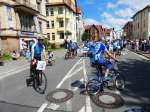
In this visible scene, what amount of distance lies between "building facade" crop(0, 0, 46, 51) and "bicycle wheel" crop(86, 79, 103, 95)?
25.6m

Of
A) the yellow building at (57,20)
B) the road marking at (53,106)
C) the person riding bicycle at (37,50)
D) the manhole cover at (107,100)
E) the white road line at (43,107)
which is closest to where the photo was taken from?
the white road line at (43,107)

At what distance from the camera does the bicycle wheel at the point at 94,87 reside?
30.0ft

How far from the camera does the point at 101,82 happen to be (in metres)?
9.22

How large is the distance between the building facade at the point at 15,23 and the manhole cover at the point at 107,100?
26117mm

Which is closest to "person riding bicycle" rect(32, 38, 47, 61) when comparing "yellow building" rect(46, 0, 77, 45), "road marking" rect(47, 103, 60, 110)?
"road marking" rect(47, 103, 60, 110)

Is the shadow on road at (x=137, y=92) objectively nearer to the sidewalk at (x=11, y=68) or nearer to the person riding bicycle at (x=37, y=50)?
the person riding bicycle at (x=37, y=50)

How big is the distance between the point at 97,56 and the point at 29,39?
30.8 meters

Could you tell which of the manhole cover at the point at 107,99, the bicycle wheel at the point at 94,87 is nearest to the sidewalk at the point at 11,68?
the bicycle wheel at the point at 94,87

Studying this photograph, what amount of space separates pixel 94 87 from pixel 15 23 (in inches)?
1107

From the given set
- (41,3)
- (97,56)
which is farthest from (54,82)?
(41,3)

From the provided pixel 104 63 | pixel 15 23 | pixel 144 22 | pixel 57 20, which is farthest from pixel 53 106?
pixel 144 22

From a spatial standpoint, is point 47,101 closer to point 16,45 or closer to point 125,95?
point 125,95

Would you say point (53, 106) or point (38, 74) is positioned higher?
point (38, 74)

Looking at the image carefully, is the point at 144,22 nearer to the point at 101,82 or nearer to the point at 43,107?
the point at 101,82
